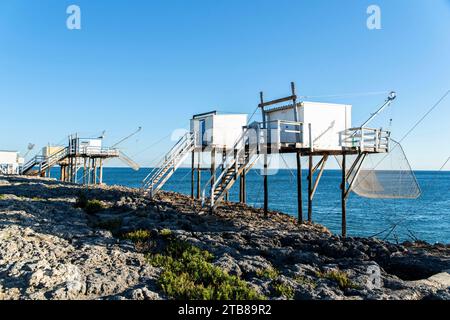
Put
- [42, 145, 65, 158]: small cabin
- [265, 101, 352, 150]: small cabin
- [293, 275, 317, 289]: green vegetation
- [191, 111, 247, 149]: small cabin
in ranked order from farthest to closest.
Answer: [42, 145, 65, 158]: small cabin
[191, 111, 247, 149]: small cabin
[265, 101, 352, 150]: small cabin
[293, 275, 317, 289]: green vegetation

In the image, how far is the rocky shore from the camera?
6867mm

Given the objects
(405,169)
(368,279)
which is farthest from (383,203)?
(368,279)

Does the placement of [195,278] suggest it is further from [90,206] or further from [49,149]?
[49,149]

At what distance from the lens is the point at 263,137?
1794 cm

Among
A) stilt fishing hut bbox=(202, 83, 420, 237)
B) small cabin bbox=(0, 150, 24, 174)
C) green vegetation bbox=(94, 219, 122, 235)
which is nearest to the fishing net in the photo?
stilt fishing hut bbox=(202, 83, 420, 237)

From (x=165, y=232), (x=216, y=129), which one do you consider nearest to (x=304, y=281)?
(x=165, y=232)

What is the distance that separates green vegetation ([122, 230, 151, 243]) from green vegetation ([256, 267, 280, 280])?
3982 mm

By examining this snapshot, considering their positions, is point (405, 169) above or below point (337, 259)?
above

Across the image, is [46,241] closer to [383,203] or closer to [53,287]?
[53,287]

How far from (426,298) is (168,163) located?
15474 mm

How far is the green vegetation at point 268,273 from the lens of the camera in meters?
7.86

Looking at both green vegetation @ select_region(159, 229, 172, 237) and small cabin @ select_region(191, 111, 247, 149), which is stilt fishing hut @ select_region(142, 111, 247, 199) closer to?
small cabin @ select_region(191, 111, 247, 149)

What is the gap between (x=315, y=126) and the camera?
18219 mm
